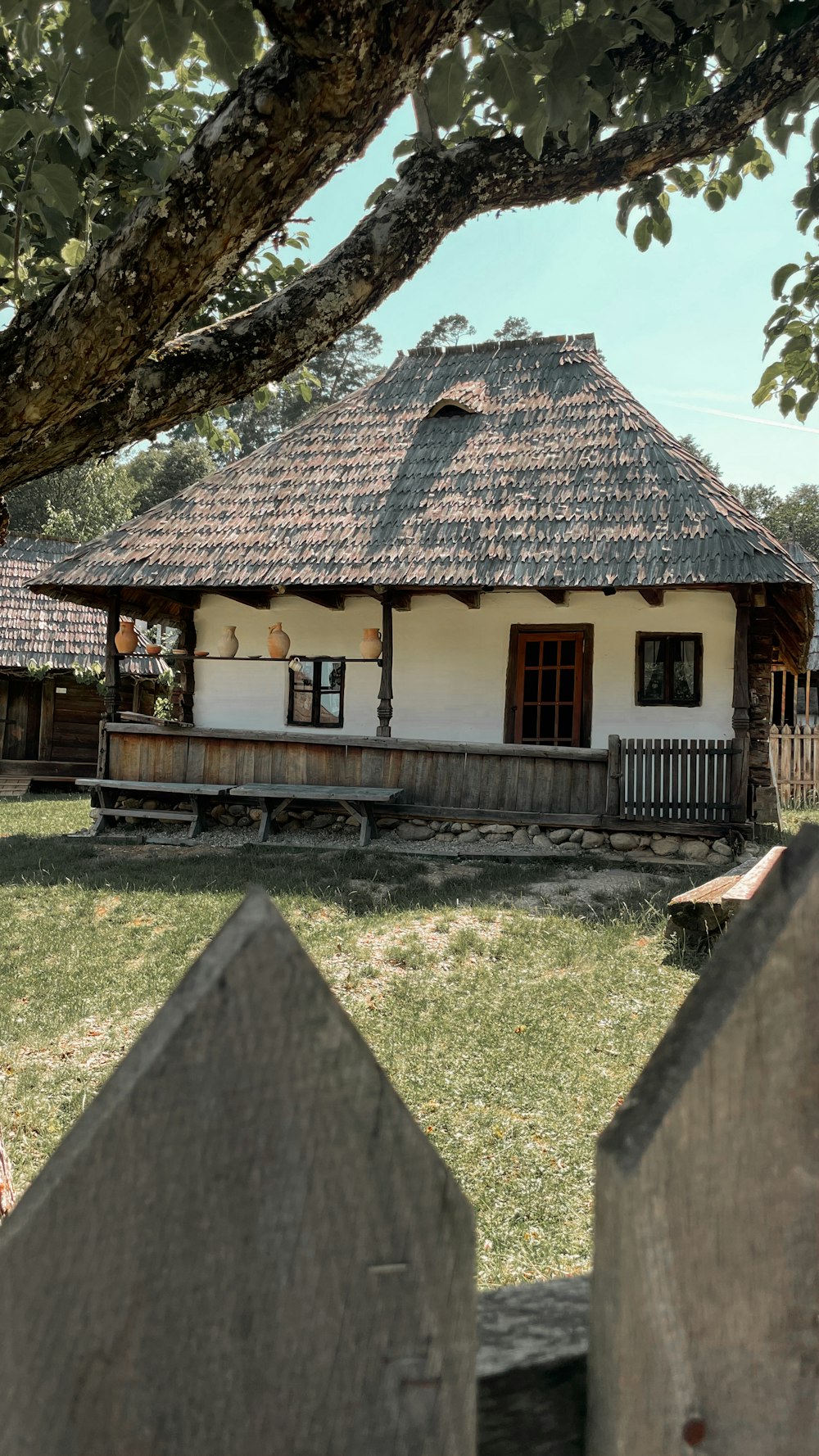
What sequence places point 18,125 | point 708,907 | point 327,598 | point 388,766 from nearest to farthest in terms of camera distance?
1. point 18,125
2. point 708,907
3. point 388,766
4. point 327,598

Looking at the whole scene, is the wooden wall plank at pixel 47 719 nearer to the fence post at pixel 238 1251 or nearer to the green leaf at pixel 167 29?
the green leaf at pixel 167 29

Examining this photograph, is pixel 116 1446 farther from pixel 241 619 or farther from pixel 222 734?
pixel 241 619

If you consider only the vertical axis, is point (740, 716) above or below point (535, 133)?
below

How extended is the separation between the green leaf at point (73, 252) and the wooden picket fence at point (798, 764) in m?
15.6

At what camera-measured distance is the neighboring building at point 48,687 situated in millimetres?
19531

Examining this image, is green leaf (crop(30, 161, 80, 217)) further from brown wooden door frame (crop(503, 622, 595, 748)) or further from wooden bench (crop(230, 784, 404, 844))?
brown wooden door frame (crop(503, 622, 595, 748))

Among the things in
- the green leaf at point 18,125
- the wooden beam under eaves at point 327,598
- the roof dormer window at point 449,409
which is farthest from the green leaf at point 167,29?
the roof dormer window at point 449,409

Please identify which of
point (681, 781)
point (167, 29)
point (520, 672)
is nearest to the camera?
point (167, 29)

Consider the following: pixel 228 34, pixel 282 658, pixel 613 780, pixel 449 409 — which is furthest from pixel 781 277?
pixel 449 409

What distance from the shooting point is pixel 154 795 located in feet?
38.0

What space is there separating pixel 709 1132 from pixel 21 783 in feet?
65.2

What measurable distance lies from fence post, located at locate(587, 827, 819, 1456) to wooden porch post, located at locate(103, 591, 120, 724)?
1185 centimetres

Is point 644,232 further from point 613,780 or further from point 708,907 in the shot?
point 613,780

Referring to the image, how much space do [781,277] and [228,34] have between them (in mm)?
2316
